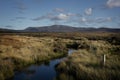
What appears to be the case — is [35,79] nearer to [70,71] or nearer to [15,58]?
[70,71]

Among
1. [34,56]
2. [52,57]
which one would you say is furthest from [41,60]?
[52,57]

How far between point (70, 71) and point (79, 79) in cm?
186

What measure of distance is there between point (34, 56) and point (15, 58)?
3.11m

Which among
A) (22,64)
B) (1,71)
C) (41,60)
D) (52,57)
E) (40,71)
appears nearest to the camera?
(1,71)

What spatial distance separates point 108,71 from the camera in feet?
37.4

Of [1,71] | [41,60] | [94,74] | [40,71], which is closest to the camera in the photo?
[94,74]

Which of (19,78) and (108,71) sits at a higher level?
(108,71)

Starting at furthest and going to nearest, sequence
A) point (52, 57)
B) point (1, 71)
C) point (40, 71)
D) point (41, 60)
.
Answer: point (52, 57) → point (41, 60) → point (40, 71) → point (1, 71)

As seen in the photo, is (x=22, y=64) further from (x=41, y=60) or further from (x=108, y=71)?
(x=108, y=71)

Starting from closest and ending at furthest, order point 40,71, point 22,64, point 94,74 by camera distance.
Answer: point 94,74 < point 40,71 < point 22,64

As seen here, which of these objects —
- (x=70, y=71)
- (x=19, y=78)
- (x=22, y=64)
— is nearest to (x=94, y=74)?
(x=70, y=71)

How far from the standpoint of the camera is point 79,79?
11.7 metres

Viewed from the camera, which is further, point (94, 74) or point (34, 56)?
point (34, 56)

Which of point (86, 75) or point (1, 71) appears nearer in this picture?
point (86, 75)
